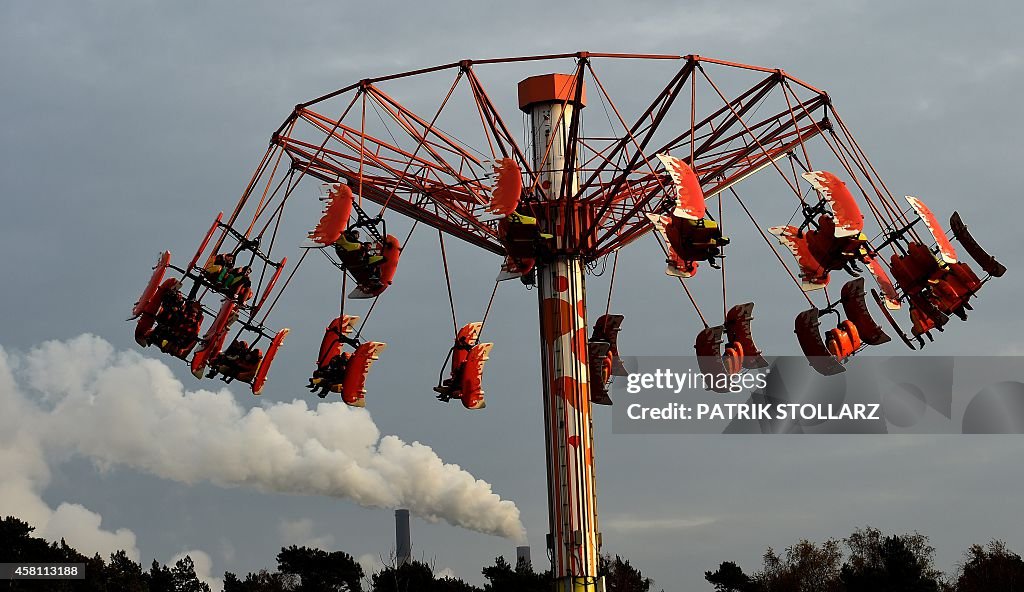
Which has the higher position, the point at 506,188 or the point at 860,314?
the point at 506,188

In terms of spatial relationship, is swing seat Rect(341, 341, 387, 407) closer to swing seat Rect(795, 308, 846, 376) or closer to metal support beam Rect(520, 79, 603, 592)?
metal support beam Rect(520, 79, 603, 592)

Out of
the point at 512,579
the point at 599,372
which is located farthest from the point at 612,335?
the point at 512,579

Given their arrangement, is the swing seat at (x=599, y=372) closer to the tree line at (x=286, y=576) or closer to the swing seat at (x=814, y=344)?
the swing seat at (x=814, y=344)

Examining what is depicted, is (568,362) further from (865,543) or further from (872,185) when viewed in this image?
(865,543)

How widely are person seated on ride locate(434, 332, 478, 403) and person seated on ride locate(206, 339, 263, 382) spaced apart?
4249 millimetres

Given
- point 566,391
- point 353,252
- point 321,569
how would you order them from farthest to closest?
1. point 321,569
2. point 566,391
3. point 353,252

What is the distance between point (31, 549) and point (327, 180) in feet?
107

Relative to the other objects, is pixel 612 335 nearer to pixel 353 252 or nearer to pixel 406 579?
pixel 353 252

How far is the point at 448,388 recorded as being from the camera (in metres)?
32.7

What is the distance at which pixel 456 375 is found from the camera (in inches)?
1291

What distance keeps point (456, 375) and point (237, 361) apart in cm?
505

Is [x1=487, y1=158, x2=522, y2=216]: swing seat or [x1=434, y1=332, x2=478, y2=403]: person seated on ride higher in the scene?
[x1=487, y1=158, x2=522, y2=216]: swing seat

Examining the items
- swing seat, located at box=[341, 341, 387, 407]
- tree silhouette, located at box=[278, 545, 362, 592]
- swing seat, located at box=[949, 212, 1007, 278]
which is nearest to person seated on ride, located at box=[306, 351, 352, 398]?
swing seat, located at box=[341, 341, 387, 407]

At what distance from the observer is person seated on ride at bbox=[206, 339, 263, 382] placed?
3231cm
